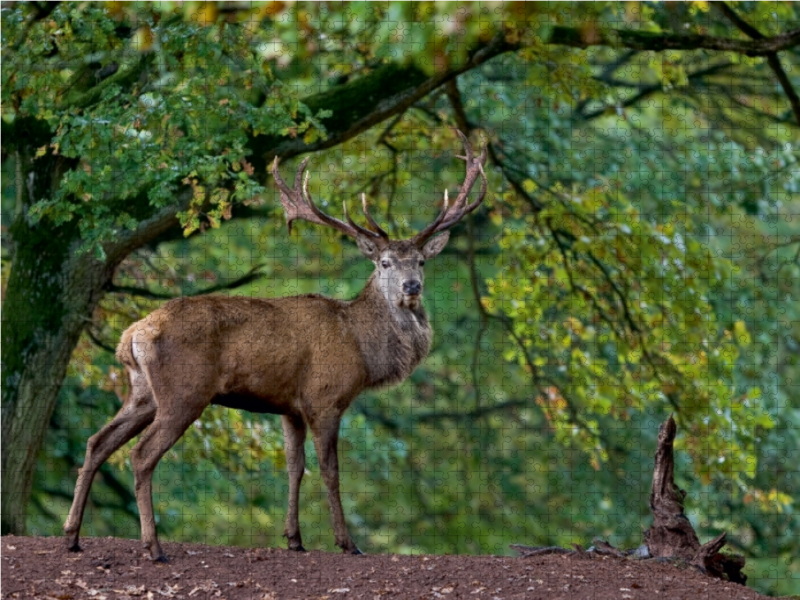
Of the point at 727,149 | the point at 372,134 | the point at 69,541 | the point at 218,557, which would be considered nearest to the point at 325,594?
the point at 218,557

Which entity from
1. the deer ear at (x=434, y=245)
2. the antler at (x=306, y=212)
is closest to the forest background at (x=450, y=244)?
the antler at (x=306, y=212)

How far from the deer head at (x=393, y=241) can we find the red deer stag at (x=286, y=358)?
1 cm

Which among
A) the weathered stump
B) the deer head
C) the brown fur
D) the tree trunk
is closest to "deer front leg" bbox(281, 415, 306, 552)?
the brown fur

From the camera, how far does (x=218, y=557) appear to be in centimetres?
770

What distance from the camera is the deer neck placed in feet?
30.1

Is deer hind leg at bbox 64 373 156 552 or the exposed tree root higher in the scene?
deer hind leg at bbox 64 373 156 552

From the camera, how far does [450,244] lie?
54.9 feet

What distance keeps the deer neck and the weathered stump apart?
83.5 inches

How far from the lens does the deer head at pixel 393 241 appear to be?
926 centimetres

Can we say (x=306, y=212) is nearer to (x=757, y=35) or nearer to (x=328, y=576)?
(x=328, y=576)

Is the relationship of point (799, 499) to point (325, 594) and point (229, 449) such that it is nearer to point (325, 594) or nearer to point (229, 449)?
point (229, 449)

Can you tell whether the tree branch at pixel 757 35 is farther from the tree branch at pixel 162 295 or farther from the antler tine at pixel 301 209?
the tree branch at pixel 162 295

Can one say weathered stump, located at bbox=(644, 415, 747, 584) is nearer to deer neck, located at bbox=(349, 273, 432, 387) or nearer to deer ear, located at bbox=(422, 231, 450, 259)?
deer neck, located at bbox=(349, 273, 432, 387)

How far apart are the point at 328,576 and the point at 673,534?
228cm
